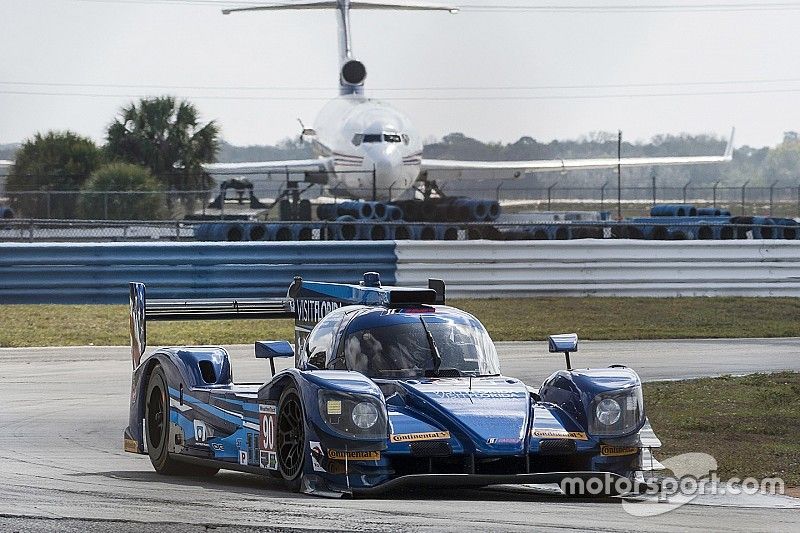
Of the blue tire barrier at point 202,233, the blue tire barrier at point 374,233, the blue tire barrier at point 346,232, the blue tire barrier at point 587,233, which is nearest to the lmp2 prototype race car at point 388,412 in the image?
the blue tire barrier at point 346,232

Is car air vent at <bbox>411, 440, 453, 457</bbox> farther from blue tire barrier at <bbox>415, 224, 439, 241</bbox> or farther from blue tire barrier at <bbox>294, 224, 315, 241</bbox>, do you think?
blue tire barrier at <bbox>415, 224, 439, 241</bbox>

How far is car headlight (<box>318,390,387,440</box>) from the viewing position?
343 inches

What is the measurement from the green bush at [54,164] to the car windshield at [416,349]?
151 ft

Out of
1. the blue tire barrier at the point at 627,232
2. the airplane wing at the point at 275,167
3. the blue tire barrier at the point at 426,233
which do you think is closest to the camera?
the blue tire barrier at the point at 627,232

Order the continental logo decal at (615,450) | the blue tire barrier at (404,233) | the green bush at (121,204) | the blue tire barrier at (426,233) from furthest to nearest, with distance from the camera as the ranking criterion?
the green bush at (121,204) < the blue tire barrier at (426,233) < the blue tire barrier at (404,233) < the continental logo decal at (615,450)

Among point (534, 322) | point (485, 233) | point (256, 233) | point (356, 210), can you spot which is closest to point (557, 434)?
point (534, 322)

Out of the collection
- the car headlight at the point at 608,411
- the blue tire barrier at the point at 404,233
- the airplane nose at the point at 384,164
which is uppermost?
the airplane nose at the point at 384,164

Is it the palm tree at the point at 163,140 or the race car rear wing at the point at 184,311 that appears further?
the palm tree at the point at 163,140

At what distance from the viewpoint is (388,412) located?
9.11 m

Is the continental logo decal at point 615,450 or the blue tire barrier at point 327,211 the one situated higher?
the blue tire barrier at point 327,211

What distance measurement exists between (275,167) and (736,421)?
136 ft

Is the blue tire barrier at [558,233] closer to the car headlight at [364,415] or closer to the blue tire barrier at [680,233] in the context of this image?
the blue tire barrier at [680,233]

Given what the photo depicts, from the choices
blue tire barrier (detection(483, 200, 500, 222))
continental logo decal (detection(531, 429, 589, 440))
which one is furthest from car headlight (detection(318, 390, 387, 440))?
blue tire barrier (detection(483, 200, 500, 222))

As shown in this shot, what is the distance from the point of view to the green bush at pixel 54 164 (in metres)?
56.6
